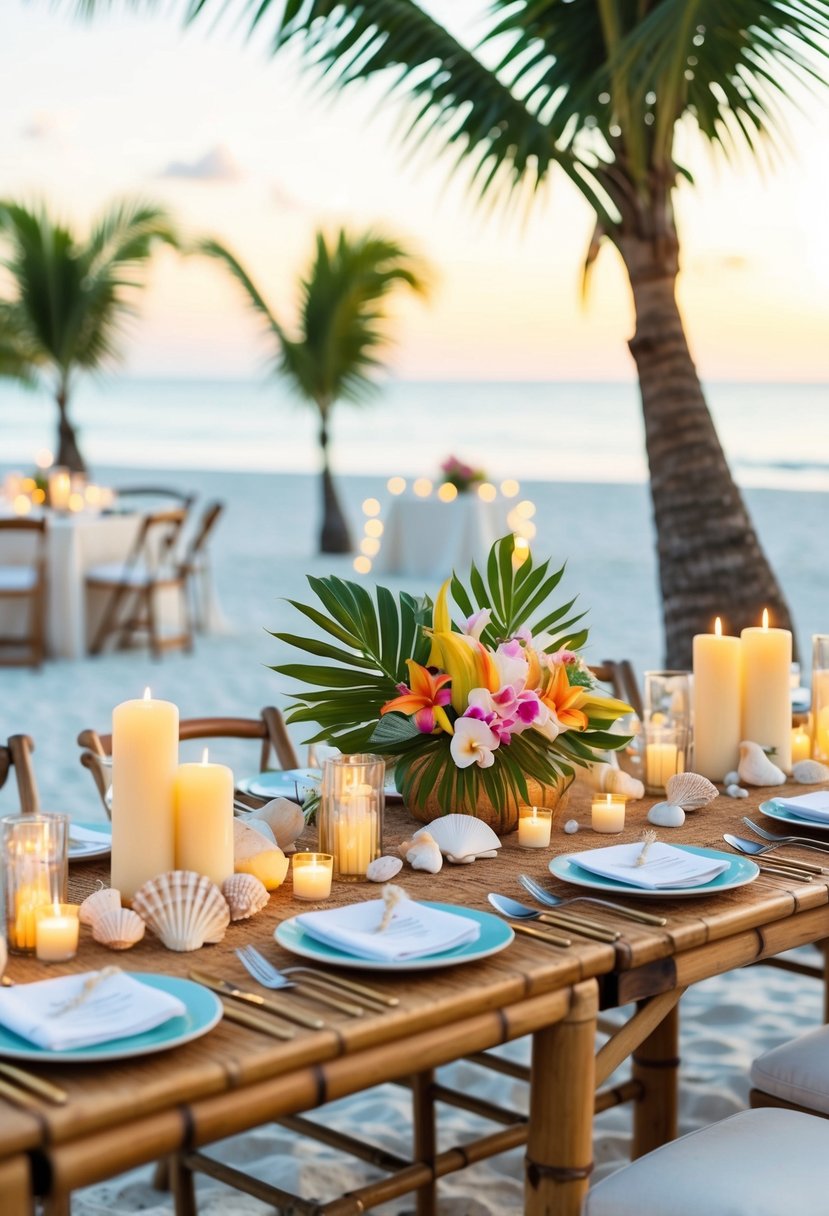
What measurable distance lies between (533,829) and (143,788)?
553mm

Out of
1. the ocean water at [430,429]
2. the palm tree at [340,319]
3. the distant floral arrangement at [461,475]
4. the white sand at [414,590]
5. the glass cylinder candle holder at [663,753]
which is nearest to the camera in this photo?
the glass cylinder candle holder at [663,753]

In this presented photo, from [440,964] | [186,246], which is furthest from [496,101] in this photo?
[186,246]

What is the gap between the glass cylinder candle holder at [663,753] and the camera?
2.22 metres

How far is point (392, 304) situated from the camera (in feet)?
40.1

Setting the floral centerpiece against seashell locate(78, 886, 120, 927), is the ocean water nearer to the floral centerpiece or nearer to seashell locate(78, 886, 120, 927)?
the floral centerpiece

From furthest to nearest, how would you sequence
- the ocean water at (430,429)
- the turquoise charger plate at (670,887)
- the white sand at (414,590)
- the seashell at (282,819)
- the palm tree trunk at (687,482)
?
the ocean water at (430,429), the palm tree trunk at (687,482), the white sand at (414,590), the seashell at (282,819), the turquoise charger plate at (670,887)

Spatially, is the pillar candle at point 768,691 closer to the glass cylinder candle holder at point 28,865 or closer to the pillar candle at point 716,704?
the pillar candle at point 716,704

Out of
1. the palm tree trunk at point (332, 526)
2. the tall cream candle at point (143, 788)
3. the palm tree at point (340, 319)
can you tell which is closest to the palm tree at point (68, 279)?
the palm tree at point (340, 319)

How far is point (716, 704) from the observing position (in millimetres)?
2281

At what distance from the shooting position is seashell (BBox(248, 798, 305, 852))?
1893 mm

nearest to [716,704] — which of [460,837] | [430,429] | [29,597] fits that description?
[460,837]

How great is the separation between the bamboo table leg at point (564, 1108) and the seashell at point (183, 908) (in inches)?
13.9

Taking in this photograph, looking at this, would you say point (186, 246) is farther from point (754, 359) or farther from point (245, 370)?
point (245, 370)

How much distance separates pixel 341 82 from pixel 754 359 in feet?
86.4
